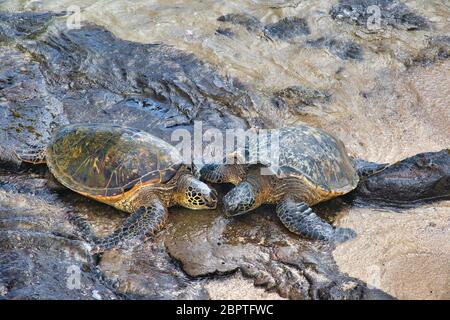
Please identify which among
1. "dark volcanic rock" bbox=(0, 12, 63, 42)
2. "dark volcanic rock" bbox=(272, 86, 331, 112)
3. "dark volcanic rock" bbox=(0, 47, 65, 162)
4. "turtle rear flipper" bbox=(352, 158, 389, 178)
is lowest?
"dark volcanic rock" bbox=(0, 47, 65, 162)

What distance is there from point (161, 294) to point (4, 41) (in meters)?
6.02

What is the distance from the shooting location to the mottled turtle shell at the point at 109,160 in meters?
5.49

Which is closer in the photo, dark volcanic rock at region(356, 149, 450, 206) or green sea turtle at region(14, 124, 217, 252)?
green sea turtle at region(14, 124, 217, 252)

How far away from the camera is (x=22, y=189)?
580 cm

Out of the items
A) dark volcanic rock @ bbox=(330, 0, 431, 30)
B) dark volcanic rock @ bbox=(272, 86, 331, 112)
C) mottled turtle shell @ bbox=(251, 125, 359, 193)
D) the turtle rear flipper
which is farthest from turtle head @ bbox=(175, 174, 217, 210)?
dark volcanic rock @ bbox=(330, 0, 431, 30)

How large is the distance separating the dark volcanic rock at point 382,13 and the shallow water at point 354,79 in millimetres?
156

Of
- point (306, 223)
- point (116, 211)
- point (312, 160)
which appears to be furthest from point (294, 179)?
point (116, 211)

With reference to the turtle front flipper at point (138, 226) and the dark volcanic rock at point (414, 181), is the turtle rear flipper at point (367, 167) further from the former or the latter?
the turtle front flipper at point (138, 226)

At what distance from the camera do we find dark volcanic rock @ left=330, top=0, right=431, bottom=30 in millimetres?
9329

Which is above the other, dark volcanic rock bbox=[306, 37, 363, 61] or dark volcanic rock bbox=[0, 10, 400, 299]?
dark volcanic rock bbox=[306, 37, 363, 61]

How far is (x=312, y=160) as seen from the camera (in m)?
5.72

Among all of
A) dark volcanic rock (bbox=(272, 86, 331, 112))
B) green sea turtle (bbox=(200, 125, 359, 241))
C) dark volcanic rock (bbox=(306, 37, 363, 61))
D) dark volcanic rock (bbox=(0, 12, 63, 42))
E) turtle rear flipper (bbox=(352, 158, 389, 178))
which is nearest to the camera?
green sea turtle (bbox=(200, 125, 359, 241))

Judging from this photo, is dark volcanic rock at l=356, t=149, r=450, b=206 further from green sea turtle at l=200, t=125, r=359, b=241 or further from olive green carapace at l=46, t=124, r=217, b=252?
A: olive green carapace at l=46, t=124, r=217, b=252

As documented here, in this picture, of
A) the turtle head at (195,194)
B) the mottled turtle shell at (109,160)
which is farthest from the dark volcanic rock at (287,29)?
the turtle head at (195,194)
